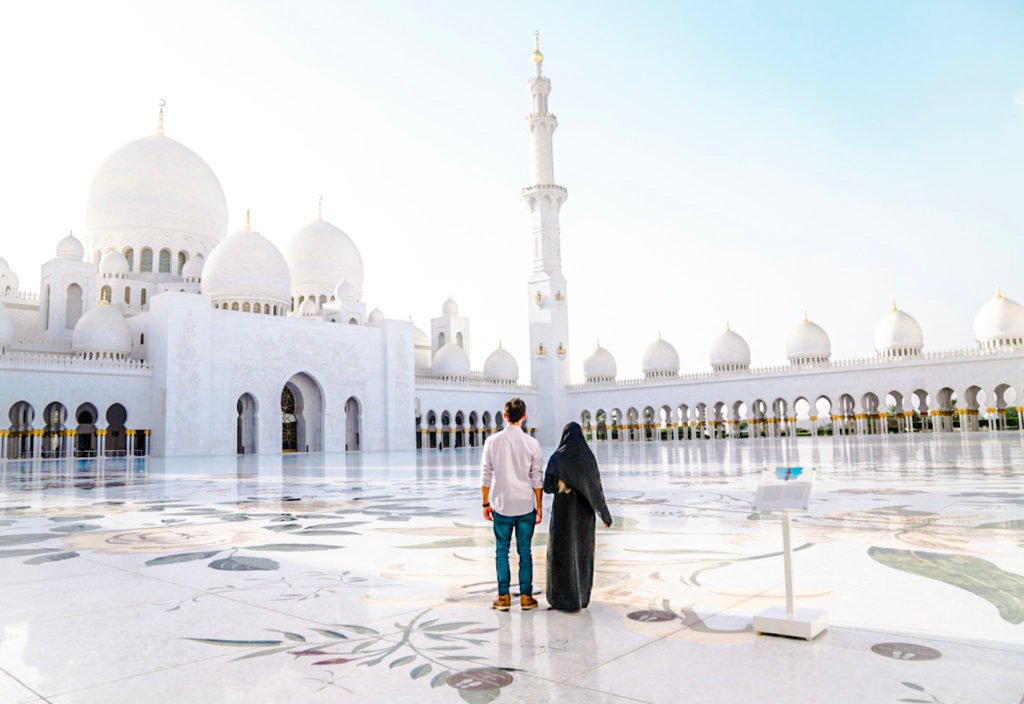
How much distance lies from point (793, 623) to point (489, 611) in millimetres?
1146

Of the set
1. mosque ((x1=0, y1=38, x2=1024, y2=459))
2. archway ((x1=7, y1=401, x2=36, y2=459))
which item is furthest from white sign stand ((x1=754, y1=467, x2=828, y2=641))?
archway ((x1=7, y1=401, x2=36, y2=459))

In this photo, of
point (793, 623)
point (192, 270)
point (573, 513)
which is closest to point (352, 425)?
point (192, 270)

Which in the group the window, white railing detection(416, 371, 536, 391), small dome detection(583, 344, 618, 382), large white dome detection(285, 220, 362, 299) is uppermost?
large white dome detection(285, 220, 362, 299)

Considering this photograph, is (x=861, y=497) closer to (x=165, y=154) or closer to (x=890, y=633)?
(x=890, y=633)

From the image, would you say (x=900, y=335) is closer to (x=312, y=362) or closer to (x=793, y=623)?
(x=312, y=362)

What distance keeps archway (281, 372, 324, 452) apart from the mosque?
0.07 metres

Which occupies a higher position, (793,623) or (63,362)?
(63,362)

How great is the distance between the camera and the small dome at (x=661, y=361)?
3469cm

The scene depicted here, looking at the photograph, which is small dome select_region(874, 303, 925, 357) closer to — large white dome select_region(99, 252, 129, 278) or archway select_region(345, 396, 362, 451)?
archway select_region(345, 396, 362, 451)

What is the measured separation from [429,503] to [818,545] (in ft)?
12.4

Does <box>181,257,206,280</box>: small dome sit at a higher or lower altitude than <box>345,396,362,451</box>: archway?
higher

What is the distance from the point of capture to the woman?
3.00 meters

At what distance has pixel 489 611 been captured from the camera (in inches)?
116

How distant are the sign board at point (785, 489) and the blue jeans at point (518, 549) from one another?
1.00m
